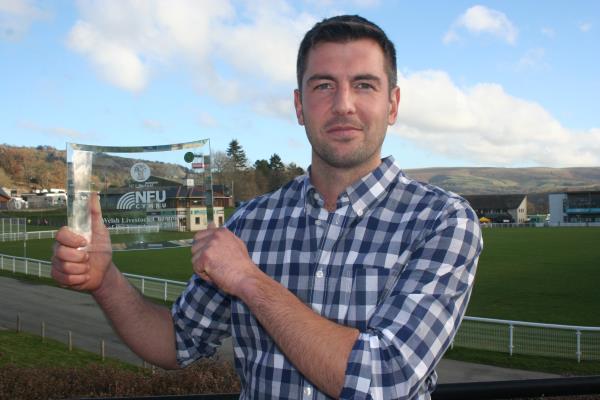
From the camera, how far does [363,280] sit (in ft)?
6.22

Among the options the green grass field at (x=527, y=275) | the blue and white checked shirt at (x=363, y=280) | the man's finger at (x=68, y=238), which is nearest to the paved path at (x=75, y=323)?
the green grass field at (x=527, y=275)

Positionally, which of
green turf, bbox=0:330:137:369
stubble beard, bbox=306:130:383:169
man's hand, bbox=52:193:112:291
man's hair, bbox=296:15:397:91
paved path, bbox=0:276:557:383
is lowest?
paved path, bbox=0:276:557:383

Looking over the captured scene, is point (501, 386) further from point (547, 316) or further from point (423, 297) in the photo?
point (547, 316)

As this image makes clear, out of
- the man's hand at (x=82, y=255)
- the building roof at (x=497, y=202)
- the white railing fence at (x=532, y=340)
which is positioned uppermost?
the man's hand at (x=82, y=255)

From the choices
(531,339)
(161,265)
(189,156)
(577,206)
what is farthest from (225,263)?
(577,206)

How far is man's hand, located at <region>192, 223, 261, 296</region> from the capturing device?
1.74m

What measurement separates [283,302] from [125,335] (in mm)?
953

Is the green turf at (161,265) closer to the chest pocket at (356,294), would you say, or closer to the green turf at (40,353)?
the green turf at (40,353)

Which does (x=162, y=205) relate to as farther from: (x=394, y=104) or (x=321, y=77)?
(x=394, y=104)

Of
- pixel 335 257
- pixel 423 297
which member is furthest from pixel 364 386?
pixel 335 257

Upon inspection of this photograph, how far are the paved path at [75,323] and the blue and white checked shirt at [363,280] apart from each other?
13.4 meters

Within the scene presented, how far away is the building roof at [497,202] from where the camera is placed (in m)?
125

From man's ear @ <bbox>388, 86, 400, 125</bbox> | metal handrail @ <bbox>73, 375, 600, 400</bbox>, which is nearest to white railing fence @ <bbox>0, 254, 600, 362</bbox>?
metal handrail @ <bbox>73, 375, 600, 400</bbox>

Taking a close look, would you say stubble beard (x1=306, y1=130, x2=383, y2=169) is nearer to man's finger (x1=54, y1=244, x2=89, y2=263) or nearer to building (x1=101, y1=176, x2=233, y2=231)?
building (x1=101, y1=176, x2=233, y2=231)
